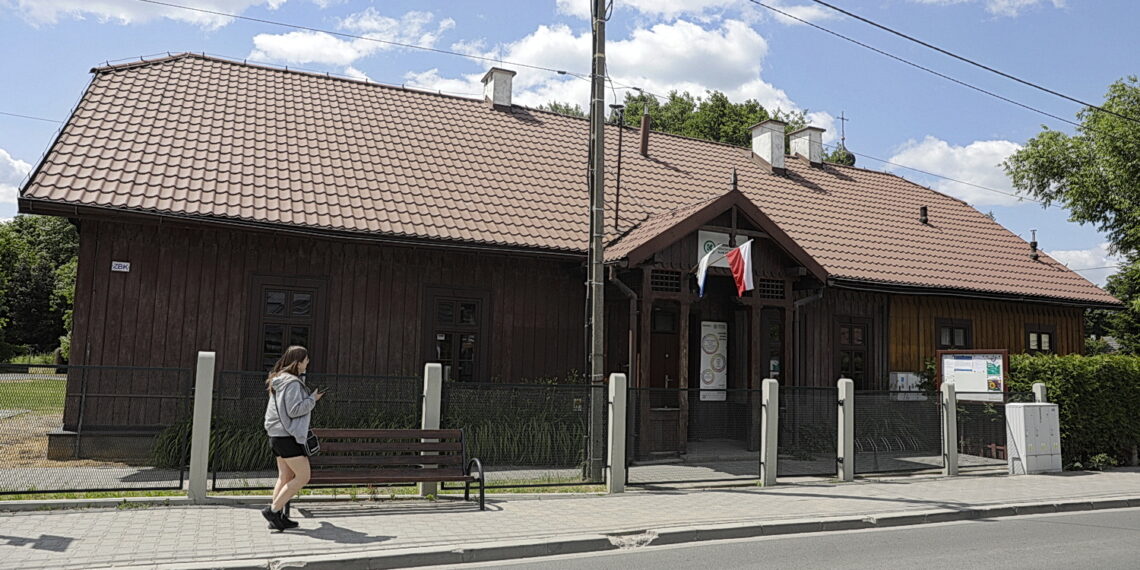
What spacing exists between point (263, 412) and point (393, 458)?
200cm

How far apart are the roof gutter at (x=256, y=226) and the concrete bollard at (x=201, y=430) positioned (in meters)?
3.74

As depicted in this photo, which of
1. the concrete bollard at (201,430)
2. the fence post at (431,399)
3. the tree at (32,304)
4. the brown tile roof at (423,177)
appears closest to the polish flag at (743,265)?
the brown tile roof at (423,177)

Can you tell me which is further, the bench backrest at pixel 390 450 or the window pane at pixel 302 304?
the window pane at pixel 302 304

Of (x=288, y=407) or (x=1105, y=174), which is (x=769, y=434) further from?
(x=1105, y=174)

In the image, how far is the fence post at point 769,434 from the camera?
39.4 feet

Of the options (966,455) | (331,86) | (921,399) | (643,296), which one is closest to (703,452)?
(643,296)

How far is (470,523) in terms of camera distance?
867 cm

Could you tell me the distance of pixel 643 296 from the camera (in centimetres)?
1369

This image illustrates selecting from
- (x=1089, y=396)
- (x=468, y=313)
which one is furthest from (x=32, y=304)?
(x=1089, y=396)

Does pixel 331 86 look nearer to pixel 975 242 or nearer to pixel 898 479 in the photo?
pixel 898 479

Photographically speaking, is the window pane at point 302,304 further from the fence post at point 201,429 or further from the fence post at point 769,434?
the fence post at point 769,434

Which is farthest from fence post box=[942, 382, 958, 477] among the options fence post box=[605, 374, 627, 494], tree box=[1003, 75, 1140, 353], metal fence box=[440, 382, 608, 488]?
tree box=[1003, 75, 1140, 353]

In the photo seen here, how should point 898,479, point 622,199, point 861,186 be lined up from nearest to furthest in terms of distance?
point 898,479 < point 622,199 < point 861,186

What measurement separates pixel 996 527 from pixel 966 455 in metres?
5.12
